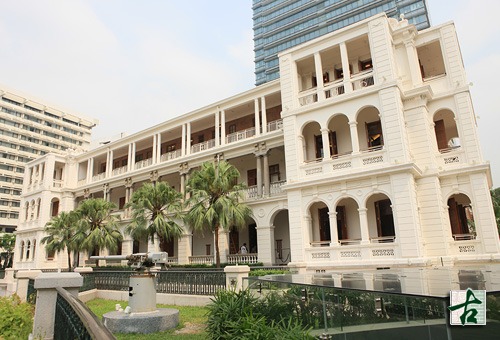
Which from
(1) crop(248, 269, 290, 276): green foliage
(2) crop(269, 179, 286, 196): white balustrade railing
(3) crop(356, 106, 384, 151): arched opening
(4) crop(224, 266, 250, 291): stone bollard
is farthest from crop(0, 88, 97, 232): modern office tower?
(4) crop(224, 266, 250, 291): stone bollard

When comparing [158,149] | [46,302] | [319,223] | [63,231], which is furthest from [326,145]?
[63,231]

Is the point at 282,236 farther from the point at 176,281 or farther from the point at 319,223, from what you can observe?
the point at 176,281

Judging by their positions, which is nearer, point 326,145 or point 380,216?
point 326,145

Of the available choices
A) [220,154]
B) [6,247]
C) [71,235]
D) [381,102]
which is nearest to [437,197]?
[381,102]

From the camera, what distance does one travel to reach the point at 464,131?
61.4ft

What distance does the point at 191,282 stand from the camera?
14.2m

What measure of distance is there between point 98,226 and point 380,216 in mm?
20869

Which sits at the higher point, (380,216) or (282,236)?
(380,216)

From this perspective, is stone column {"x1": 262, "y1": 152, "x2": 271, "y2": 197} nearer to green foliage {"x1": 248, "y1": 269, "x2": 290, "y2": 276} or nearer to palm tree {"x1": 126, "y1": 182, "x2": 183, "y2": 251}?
palm tree {"x1": 126, "y1": 182, "x2": 183, "y2": 251}

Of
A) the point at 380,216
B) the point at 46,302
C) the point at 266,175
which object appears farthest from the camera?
the point at 266,175

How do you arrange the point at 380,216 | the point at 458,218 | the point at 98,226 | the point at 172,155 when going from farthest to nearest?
the point at 172,155 < the point at 98,226 < the point at 380,216 < the point at 458,218

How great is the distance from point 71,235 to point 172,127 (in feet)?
40.2

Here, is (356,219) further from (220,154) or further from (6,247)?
(6,247)

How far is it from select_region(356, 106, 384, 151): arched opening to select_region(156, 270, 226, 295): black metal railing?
12251mm
